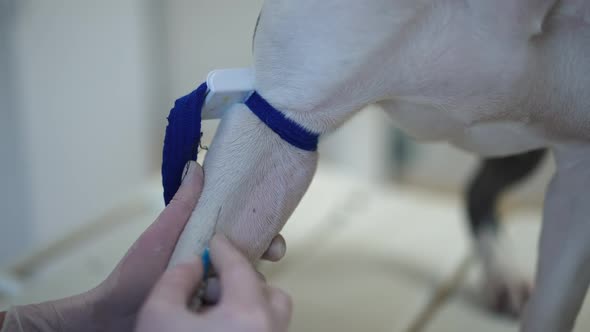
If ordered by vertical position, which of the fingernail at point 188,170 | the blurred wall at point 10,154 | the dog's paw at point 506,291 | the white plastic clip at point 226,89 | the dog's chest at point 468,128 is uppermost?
the white plastic clip at point 226,89

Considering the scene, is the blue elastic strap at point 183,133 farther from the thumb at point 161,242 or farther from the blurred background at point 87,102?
the blurred background at point 87,102

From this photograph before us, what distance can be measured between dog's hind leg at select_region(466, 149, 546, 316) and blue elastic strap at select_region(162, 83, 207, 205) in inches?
18.8

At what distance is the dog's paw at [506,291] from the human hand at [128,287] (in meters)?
0.40

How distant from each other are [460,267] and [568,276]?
1.18 ft

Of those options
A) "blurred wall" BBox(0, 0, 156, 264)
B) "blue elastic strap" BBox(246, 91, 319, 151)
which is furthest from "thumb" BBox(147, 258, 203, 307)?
"blurred wall" BBox(0, 0, 156, 264)

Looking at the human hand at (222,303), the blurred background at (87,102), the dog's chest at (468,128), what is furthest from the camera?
the blurred background at (87,102)

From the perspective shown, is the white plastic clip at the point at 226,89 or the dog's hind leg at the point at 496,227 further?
the dog's hind leg at the point at 496,227

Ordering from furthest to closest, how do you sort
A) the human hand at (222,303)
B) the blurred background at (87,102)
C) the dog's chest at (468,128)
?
1. the blurred background at (87,102)
2. the dog's chest at (468,128)
3. the human hand at (222,303)

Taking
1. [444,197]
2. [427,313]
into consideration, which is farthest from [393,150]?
[427,313]

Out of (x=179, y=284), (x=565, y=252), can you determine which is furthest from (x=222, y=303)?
(x=565, y=252)

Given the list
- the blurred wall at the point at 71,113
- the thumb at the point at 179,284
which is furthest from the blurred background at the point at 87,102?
the thumb at the point at 179,284

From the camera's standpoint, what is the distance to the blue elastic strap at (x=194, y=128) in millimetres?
450

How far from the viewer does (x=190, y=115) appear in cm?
45

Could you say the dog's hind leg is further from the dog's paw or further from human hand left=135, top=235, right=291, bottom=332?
human hand left=135, top=235, right=291, bottom=332
